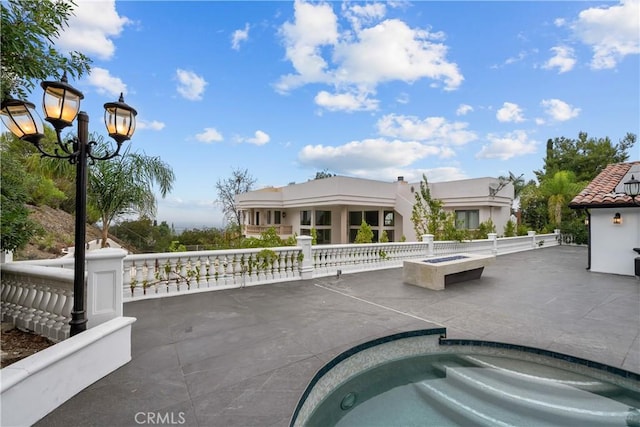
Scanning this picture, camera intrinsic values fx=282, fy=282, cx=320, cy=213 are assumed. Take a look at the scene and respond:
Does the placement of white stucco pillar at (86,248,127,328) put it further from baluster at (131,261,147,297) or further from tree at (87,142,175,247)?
tree at (87,142,175,247)

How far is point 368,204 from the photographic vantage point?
58.0 feet

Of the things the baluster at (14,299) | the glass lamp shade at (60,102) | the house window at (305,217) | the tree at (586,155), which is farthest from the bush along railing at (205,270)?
the tree at (586,155)

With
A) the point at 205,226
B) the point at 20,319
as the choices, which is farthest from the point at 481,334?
the point at 205,226

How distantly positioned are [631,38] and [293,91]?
1282cm

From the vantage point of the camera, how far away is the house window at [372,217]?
1981 centimetres

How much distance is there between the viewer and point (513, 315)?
4.87 meters

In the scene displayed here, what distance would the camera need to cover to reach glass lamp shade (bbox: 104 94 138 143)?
3.48 metres

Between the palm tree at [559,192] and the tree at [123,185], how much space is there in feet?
80.8

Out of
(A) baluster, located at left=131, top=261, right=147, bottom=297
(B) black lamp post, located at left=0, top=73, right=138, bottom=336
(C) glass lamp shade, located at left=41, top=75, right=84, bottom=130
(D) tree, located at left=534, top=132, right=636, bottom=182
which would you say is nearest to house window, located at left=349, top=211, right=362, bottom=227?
(A) baluster, located at left=131, top=261, right=147, bottom=297

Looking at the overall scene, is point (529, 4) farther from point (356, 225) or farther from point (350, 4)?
point (356, 225)

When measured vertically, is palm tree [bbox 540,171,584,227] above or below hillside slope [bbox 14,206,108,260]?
above

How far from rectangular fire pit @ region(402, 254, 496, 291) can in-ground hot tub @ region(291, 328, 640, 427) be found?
8.98ft

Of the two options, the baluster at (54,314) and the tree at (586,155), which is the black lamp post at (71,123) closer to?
the baluster at (54,314)

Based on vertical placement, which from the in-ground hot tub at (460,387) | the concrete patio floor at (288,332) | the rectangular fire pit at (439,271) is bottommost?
the in-ground hot tub at (460,387)
